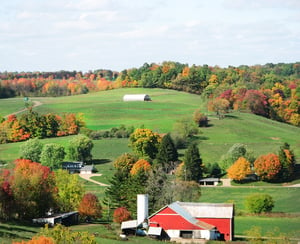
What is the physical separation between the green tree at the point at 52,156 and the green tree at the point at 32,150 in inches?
79.0

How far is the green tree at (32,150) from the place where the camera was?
114 meters

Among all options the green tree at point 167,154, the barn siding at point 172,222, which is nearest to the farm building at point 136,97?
the green tree at point 167,154

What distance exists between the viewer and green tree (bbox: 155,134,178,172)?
108m

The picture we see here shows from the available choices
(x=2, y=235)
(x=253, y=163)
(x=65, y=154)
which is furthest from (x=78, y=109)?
(x=2, y=235)

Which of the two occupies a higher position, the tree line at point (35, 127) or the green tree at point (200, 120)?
the green tree at point (200, 120)

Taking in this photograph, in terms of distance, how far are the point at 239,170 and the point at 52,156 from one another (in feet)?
93.3

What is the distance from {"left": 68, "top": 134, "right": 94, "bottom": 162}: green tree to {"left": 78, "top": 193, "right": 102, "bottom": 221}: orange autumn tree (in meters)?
42.5

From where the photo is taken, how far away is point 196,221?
6594 cm

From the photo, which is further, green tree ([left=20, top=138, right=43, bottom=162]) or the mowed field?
green tree ([left=20, top=138, right=43, bottom=162])

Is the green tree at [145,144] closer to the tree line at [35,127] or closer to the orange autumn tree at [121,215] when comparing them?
the tree line at [35,127]

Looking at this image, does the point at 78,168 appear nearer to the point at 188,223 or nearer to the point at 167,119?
the point at 167,119

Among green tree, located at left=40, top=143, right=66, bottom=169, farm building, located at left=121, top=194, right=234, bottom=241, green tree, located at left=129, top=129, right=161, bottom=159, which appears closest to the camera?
farm building, located at left=121, top=194, right=234, bottom=241

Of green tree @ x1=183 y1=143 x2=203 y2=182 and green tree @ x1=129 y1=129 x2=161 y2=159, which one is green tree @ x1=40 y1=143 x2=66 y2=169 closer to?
green tree @ x1=129 y1=129 x2=161 y2=159

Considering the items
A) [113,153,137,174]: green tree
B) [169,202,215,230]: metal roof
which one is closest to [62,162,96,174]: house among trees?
[113,153,137,174]: green tree
